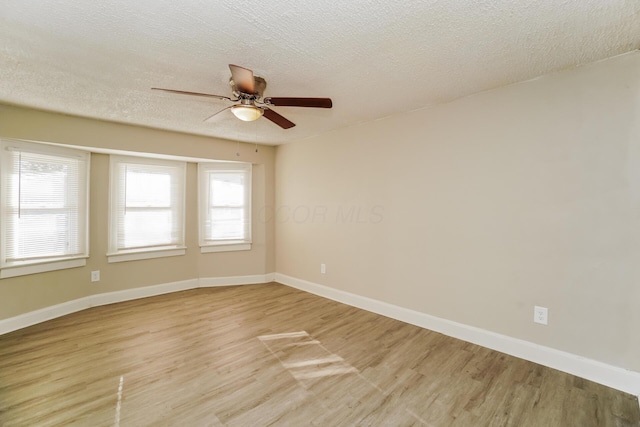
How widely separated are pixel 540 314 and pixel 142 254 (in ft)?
15.6

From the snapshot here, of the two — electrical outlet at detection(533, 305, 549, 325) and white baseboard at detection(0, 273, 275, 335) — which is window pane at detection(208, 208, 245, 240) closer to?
white baseboard at detection(0, 273, 275, 335)

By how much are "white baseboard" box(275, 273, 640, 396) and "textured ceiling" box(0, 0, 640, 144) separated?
2274 mm

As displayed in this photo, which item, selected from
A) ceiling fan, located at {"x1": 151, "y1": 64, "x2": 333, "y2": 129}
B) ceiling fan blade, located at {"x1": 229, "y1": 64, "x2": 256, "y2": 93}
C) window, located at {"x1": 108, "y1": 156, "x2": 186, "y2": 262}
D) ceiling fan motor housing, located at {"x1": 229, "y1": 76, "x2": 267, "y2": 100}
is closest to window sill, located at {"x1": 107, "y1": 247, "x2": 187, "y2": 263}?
window, located at {"x1": 108, "y1": 156, "x2": 186, "y2": 262}

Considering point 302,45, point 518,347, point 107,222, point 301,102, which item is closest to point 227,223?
point 107,222

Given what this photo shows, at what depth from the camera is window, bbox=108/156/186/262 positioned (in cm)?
384

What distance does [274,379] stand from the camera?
212 centimetres

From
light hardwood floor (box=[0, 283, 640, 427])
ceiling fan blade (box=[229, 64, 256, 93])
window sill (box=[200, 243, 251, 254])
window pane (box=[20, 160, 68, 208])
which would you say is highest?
ceiling fan blade (box=[229, 64, 256, 93])

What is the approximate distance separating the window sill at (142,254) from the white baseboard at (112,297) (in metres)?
0.44

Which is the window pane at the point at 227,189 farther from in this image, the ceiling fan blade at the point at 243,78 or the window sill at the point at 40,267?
the ceiling fan blade at the point at 243,78

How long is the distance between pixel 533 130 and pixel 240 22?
244 cm

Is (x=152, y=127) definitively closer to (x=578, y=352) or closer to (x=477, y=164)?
(x=477, y=164)

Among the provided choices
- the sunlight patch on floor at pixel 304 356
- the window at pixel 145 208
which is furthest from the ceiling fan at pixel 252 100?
the window at pixel 145 208

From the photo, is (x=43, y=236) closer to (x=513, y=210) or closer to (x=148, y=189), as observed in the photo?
(x=148, y=189)

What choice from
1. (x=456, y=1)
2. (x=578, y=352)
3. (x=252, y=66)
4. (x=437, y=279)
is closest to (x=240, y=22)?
(x=252, y=66)
